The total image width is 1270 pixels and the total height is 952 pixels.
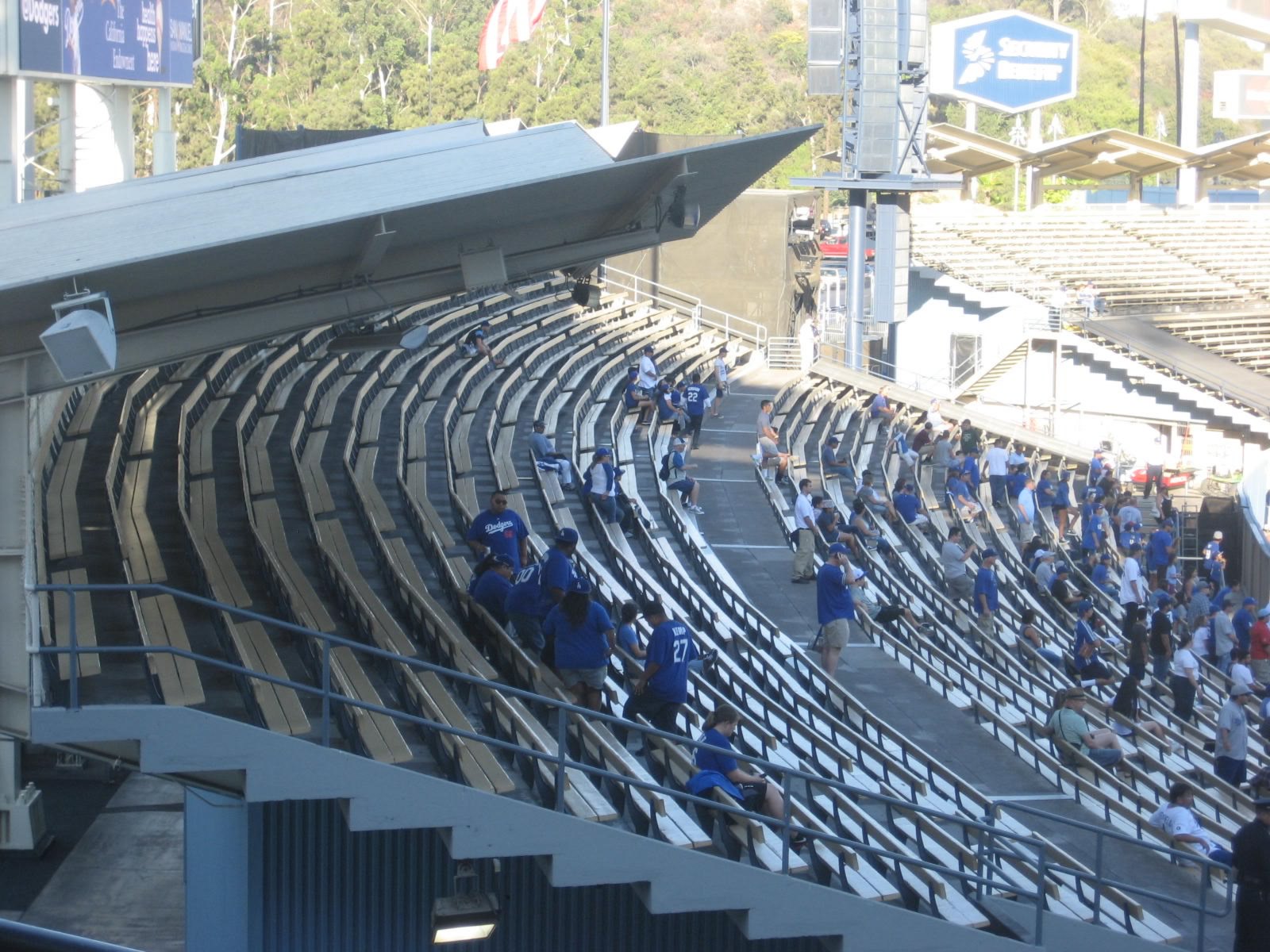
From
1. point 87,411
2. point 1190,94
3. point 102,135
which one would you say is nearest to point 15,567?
point 87,411

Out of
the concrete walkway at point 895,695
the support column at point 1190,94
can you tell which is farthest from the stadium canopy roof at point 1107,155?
the concrete walkway at point 895,695

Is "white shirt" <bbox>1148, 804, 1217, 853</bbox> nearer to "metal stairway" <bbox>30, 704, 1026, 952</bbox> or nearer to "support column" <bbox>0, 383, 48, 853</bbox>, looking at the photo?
"metal stairway" <bbox>30, 704, 1026, 952</bbox>

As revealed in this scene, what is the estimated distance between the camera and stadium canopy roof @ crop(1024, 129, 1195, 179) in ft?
135

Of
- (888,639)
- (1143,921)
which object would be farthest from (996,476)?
(1143,921)

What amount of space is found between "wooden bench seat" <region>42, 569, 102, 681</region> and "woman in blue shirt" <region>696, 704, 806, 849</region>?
3.01m

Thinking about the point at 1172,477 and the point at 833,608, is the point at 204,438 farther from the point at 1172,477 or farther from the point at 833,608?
the point at 1172,477

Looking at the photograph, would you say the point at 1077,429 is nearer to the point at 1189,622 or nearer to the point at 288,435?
the point at 1189,622

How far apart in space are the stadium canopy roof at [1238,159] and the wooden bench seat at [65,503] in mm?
37728

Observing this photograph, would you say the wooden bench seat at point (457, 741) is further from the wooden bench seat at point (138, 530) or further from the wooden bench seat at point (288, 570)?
the wooden bench seat at point (138, 530)

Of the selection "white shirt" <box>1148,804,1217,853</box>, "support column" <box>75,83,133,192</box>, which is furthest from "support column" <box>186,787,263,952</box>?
"support column" <box>75,83,133,192</box>

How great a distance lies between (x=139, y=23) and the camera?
19.5 m

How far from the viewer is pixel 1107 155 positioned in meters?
42.9

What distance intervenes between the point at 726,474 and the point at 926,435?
3.89 metres

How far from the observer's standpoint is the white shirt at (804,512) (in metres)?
15.0
